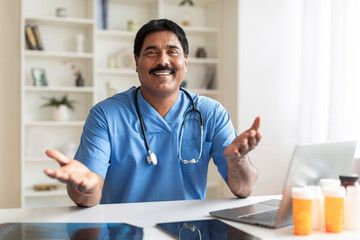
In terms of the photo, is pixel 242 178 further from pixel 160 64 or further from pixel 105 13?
pixel 105 13

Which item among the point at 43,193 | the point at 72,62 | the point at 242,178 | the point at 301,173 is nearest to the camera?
the point at 301,173

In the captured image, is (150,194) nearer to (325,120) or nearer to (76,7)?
(325,120)

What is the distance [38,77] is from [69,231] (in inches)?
105

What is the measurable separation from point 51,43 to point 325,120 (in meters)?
2.40

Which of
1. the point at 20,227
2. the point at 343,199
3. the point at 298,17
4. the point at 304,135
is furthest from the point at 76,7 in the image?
the point at 343,199

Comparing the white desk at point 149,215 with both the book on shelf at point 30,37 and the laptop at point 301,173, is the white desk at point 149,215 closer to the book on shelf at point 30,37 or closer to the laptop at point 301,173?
the laptop at point 301,173

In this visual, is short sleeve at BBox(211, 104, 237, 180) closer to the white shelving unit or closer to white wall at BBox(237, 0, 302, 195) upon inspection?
white wall at BBox(237, 0, 302, 195)

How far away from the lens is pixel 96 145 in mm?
1653

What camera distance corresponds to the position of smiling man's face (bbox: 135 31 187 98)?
6.06ft

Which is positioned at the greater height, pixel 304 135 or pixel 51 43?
pixel 51 43

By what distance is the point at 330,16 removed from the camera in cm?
329

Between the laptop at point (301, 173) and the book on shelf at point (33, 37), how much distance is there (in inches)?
106

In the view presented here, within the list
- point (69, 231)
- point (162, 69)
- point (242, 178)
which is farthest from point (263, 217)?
point (162, 69)

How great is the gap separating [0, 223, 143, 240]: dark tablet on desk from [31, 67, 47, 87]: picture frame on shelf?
98.4 inches
